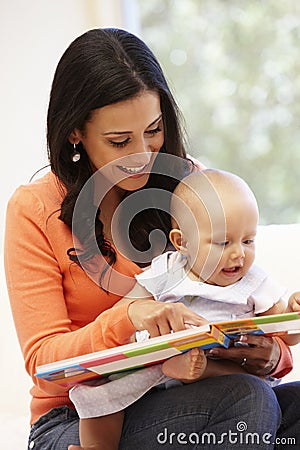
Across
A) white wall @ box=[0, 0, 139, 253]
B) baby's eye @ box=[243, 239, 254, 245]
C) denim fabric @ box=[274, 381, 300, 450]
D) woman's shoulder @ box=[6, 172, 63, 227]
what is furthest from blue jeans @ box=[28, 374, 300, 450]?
white wall @ box=[0, 0, 139, 253]

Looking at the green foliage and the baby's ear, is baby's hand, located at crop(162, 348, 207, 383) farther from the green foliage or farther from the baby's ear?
the green foliage

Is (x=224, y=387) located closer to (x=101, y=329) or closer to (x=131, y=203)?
(x=101, y=329)

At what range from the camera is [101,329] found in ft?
4.65

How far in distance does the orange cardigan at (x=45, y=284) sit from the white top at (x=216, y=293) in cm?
9

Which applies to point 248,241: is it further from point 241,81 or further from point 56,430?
point 241,81

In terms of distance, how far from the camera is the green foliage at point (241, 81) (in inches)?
114

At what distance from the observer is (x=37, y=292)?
158 centimetres

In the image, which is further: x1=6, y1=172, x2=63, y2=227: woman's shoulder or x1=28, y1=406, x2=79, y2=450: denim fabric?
x1=6, y1=172, x2=63, y2=227: woman's shoulder

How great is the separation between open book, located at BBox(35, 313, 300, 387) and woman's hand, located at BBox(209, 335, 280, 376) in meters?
0.11

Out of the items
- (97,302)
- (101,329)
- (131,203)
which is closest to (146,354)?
(101,329)

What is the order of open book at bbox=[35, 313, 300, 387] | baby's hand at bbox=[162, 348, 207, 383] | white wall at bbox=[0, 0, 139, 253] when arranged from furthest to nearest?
white wall at bbox=[0, 0, 139, 253] → baby's hand at bbox=[162, 348, 207, 383] → open book at bbox=[35, 313, 300, 387]

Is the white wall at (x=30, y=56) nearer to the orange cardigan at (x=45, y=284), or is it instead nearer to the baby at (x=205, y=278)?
the orange cardigan at (x=45, y=284)

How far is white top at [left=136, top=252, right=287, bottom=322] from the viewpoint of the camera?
1.53 m

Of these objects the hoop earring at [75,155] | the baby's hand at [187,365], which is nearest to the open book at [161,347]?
the baby's hand at [187,365]
